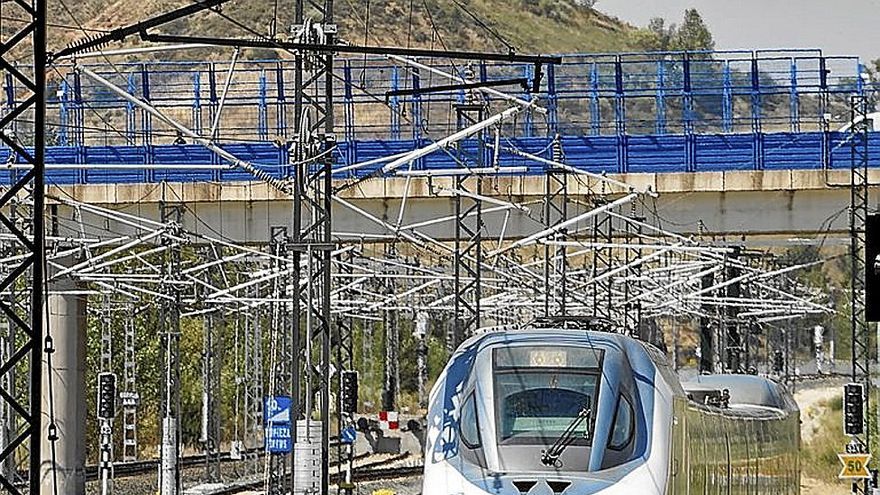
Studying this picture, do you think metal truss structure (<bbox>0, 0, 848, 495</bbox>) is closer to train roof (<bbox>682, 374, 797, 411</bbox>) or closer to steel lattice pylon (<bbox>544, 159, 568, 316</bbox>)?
steel lattice pylon (<bbox>544, 159, 568, 316</bbox>)

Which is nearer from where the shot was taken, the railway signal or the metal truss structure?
the railway signal

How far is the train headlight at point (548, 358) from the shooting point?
21328 mm

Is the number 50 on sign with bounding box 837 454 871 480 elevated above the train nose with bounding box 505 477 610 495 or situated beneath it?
situated beneath

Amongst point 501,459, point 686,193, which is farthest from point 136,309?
point 501,459

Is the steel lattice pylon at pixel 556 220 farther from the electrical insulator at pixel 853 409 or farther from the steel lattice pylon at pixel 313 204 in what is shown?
the electrical insulator at pixel 853 409

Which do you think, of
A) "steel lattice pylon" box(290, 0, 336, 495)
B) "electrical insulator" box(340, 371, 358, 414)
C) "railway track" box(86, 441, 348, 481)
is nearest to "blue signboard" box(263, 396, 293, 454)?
"steel lattice pylon" box(290, 0, 336, 495)

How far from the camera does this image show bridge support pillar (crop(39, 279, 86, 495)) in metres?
50.1

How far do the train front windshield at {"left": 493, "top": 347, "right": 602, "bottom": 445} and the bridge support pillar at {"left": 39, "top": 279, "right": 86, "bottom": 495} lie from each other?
29.9 meters

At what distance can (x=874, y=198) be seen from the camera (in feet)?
160

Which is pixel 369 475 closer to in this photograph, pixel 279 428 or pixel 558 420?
pixel 279 428

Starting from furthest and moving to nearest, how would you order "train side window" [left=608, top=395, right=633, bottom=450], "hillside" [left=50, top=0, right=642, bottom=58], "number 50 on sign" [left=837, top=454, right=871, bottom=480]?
1. "hillside" [left=50, top=0, right=642, bottom=58]
2. "number 50 on sign" [left=837, top=454, right=871, bottom=480]
3. "train side window" [left=608, top=395, right=633, bottom=450]

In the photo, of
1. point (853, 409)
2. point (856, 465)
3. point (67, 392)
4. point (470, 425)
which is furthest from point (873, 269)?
point (67, 392)

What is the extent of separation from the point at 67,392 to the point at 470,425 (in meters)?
31.1

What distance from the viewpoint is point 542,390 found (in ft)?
69.5
